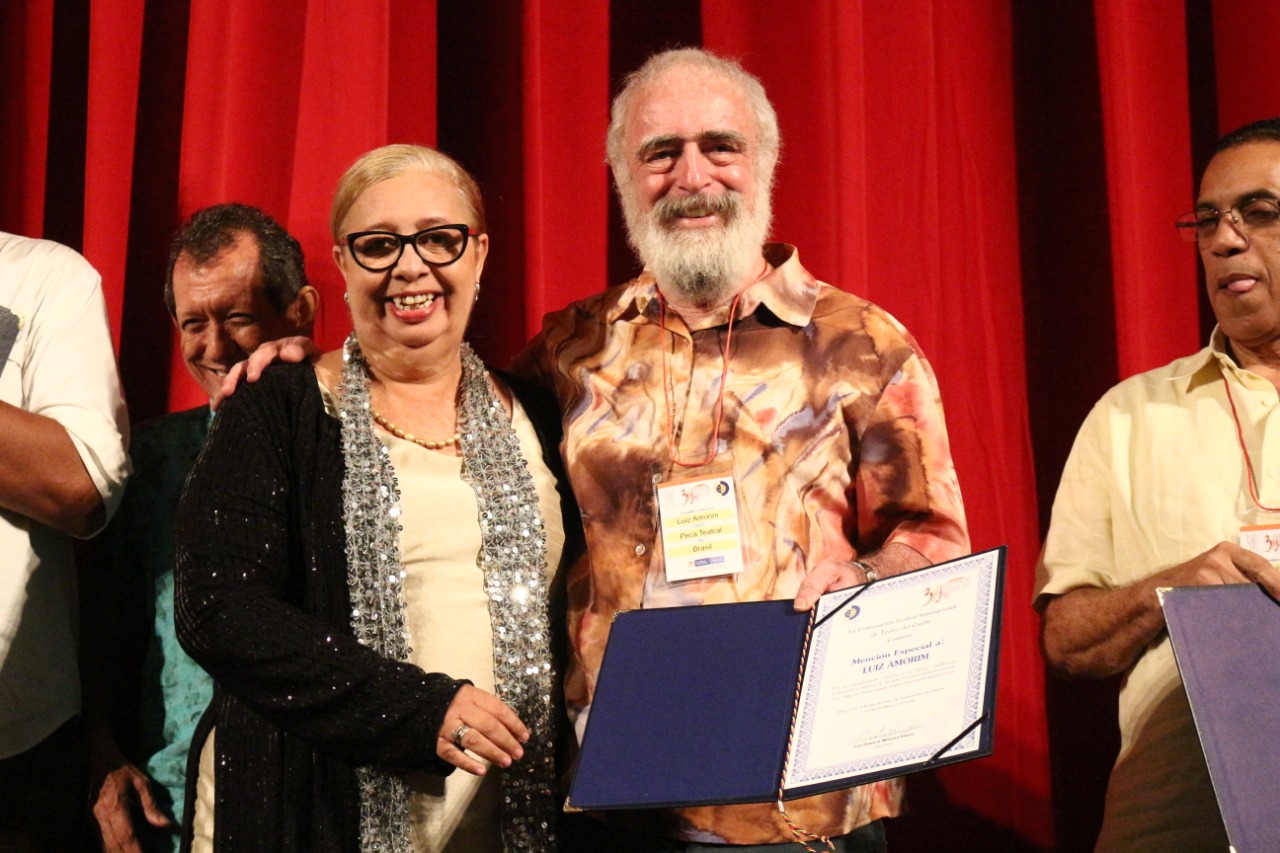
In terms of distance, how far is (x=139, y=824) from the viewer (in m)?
2.09

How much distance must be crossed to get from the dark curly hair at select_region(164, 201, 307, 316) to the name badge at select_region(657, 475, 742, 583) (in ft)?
2.85

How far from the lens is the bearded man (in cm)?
183

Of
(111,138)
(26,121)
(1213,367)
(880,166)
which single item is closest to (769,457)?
(1213,367)

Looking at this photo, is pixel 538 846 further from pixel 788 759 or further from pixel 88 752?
pixel 88 752

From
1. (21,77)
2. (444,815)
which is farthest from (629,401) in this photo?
(21,77)

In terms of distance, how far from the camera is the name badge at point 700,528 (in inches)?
72.8

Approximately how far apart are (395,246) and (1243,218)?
127cm

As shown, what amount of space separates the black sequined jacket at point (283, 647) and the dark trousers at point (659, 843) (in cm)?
33

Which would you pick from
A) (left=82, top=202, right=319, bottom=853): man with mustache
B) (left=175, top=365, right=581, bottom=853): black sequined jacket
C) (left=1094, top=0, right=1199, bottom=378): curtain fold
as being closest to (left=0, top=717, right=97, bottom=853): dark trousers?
(left=82, top=202, right=319, bottom=853): man with mustache

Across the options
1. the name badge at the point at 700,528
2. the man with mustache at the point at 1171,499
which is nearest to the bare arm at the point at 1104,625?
the man with mustache at the point at 1171,499

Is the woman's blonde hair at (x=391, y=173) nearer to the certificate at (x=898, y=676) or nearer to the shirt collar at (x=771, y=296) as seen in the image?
the shirt collar at (x=771, y=296)

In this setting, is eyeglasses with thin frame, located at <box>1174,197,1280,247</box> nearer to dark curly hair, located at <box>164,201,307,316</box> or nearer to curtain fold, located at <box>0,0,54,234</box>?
dark curly hair, located at <box>164,201,307,316</box>

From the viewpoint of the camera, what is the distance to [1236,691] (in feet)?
4.79

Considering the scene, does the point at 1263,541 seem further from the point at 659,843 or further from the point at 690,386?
the point at 659,843
